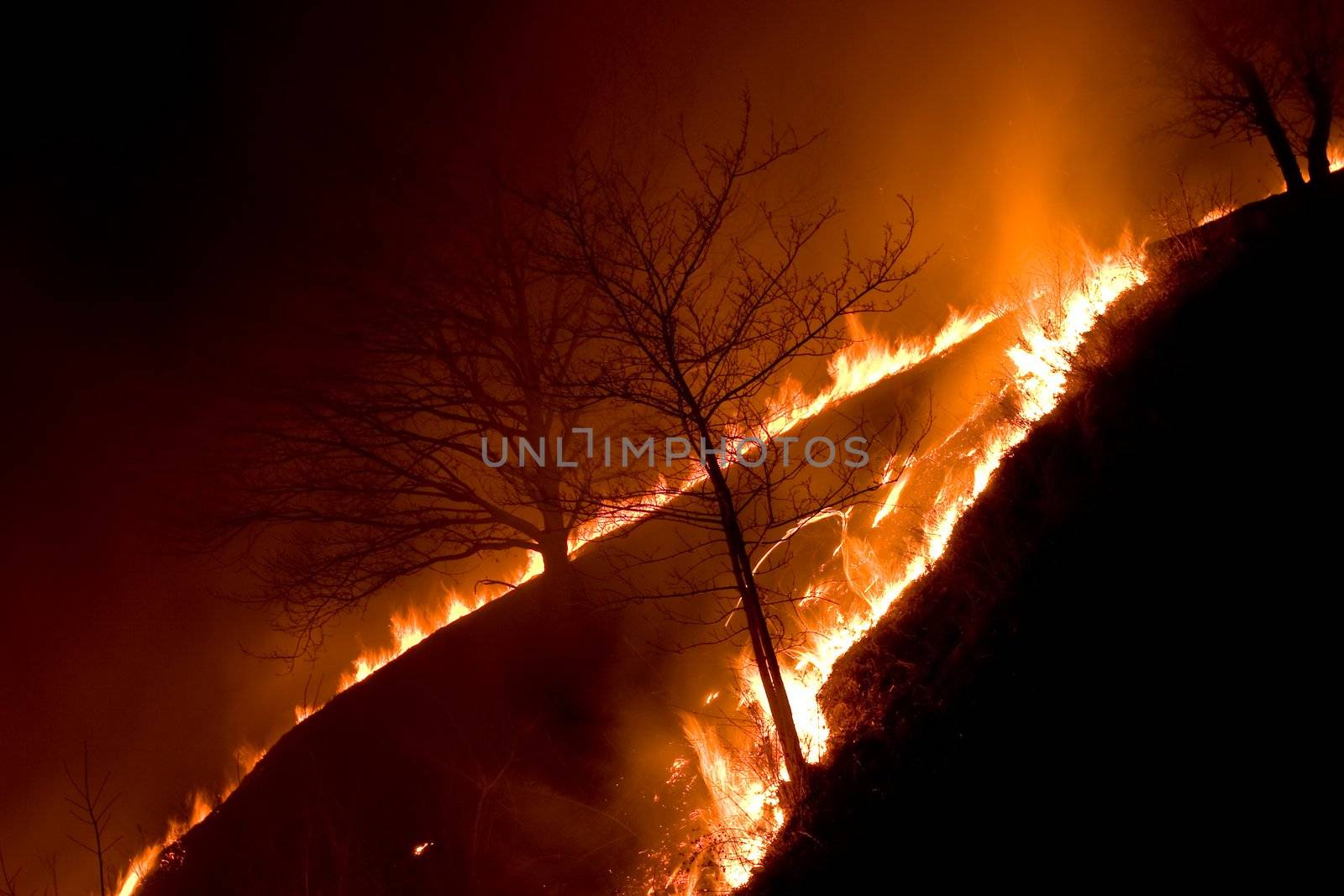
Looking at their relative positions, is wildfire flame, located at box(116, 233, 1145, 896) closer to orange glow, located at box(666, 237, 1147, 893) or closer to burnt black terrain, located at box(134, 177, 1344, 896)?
orange glow, located at box(666, 237, 1147, 893)

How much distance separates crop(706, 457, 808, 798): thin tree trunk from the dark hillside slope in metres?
0.35

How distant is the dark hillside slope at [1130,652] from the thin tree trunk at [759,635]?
0.35m

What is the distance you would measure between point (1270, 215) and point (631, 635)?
31.8ft

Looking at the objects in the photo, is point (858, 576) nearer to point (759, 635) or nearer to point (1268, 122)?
point (759, 635)

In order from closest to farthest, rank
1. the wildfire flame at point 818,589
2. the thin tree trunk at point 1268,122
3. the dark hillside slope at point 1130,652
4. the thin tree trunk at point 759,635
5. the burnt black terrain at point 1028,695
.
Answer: the dark hillside slope at point 1130,652 < the burnt black terrain at point 1028,695 < the thin tree trunk at point 759,635 < the wildfire flame at point 818,589 < the thin tree trunk at point 1268,122

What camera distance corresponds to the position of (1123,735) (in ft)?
14.6

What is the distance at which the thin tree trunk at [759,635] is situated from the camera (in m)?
5.57

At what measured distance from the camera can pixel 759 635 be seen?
571 cm

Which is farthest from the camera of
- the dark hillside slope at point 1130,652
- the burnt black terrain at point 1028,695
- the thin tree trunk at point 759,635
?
the thin tree trunk at point 759,635

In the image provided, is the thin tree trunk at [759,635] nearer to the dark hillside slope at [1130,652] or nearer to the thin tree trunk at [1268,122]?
the dark hillside slope at [1130,652]

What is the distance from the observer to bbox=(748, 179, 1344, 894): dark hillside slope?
4008 mm

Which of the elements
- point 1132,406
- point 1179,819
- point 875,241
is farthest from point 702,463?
point 875,241


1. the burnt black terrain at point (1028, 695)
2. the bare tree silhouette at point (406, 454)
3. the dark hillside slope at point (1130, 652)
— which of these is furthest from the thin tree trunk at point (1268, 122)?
the bare tree silhouette at point (406, 454)

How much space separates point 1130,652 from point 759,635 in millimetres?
2420
